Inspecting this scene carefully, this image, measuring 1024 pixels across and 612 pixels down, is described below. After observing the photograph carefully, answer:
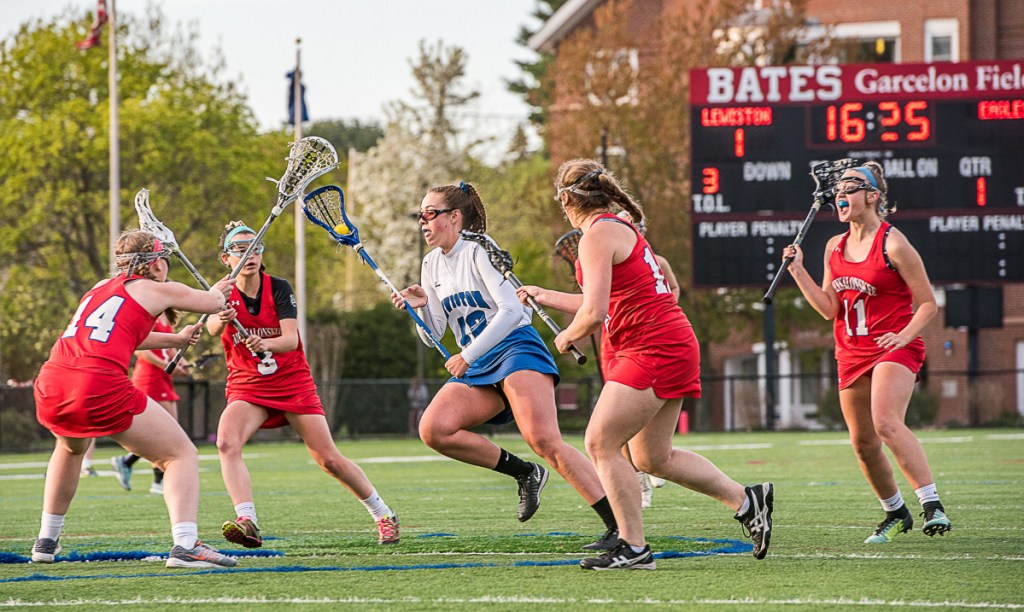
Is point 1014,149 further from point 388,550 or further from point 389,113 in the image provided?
point 389,113

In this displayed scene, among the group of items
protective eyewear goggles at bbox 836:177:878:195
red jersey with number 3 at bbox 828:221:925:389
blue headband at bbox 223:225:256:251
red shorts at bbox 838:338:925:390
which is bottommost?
red shorts at bbox 838:338:925:390

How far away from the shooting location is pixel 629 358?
22.4 ft

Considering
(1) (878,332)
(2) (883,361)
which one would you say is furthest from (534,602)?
(1) (878,332)

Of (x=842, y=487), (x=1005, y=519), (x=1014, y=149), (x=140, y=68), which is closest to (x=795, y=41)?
(x=1014, y=149)

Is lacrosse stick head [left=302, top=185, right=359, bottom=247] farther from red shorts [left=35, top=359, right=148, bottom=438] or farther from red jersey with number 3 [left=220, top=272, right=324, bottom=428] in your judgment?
red shorts [left=35, top=359, right=148, bottom=438]

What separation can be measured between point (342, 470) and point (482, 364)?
1176 millimetres

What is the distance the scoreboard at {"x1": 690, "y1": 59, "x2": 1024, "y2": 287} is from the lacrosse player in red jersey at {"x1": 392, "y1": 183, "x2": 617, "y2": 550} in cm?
1509

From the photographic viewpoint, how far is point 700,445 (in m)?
24.0

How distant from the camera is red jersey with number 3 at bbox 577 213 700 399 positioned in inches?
267

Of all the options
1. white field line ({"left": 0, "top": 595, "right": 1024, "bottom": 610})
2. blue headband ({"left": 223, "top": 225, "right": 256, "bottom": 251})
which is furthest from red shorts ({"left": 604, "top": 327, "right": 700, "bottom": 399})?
blue headband ({"left": 223, "top": 225, "right": 256, "bottom": 251})

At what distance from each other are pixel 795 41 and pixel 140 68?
59.2 feet

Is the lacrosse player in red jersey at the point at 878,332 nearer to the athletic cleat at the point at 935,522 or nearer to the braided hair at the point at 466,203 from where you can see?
the athletic cleat at the point at 935,522

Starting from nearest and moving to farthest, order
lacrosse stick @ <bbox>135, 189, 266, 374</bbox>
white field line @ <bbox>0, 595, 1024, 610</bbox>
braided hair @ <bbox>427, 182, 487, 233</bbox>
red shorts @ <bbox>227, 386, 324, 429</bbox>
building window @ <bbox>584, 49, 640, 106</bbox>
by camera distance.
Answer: white field line @ <bbox>0, 595, 1024, 610</bbox>, braided hair @ <bbox>427, 182, 487, 233</bbox>, lacrosse stick @ <bbox>135, 189, 266, 374</bbox>, red shorts @ <bbox>227, 386, 324, 429</bbox>, building window @ <bbox>584, 49, 640, 106</bbox>

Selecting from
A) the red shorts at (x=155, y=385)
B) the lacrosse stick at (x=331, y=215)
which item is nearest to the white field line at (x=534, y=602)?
the lacrosse stick at (x=331, y=215)
